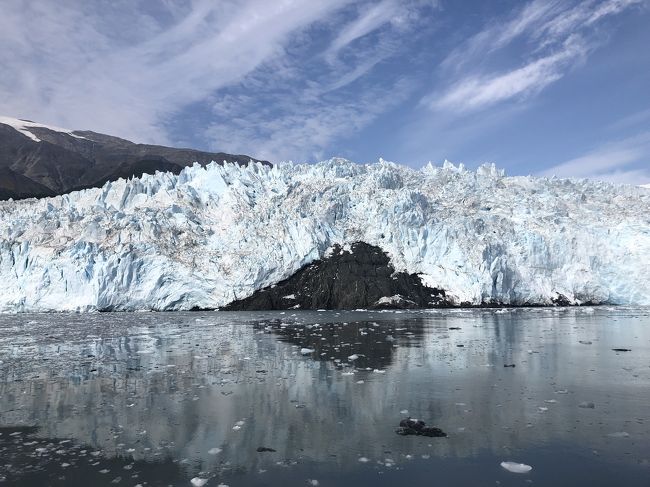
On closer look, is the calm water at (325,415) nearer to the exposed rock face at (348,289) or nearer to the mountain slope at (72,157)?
the exposed rock face at (348,289)

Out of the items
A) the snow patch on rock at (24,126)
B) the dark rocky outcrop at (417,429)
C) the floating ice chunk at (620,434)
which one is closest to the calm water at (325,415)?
the floating ice chunk at (620,434)

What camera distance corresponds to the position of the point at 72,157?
114875mm

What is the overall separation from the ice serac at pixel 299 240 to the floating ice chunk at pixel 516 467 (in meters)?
27.4

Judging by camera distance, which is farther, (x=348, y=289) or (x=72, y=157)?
(x=72, y=157)

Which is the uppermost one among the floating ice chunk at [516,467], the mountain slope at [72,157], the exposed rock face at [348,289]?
the mountain slope at [72,157]

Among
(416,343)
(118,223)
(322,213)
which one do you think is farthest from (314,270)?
(416,343)

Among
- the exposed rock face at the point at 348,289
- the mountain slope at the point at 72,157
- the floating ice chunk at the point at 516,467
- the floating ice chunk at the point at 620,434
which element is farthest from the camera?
the mountain slope at the point at 72,157

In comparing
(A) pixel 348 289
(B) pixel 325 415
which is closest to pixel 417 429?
(B) pixel 325 415

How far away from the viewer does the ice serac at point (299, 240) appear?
30609mm

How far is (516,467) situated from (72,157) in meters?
127

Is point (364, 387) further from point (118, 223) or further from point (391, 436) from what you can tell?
point (118, 223)

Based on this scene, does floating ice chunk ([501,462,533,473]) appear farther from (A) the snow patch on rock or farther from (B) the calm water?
(A) the snow patch on rock

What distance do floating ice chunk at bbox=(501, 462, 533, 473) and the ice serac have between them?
1077 inches

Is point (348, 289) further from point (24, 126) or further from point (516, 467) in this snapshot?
point (24, 126)
